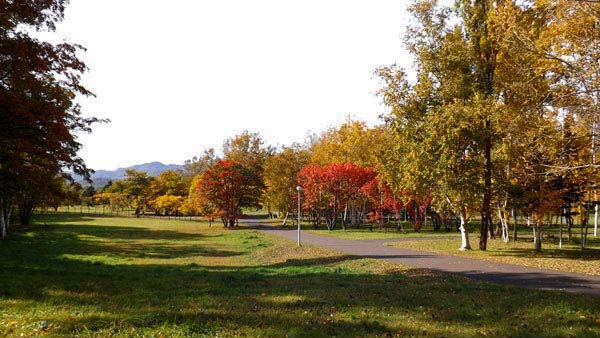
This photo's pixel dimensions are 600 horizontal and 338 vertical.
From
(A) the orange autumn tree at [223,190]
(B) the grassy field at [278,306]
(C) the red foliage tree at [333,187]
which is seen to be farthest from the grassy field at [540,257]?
Result: (A) the orange autumn tree at [223,190]

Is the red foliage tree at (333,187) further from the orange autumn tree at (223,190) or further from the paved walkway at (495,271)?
the paved walkway at (495,271)

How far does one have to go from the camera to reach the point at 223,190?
50.3m

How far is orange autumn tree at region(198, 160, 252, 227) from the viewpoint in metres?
49.8

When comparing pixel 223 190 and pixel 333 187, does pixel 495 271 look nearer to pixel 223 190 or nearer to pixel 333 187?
pixel 333 187

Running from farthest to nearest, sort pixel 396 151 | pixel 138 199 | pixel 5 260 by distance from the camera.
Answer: pixel 138 199
pixel 396 151
pixel 5 260

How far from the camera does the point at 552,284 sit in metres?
13.0

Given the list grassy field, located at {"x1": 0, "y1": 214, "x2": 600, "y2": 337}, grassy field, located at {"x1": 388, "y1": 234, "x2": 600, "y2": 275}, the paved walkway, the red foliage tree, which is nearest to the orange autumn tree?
the red foliage tree

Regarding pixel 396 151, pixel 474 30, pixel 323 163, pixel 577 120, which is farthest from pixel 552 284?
pixel 323 163

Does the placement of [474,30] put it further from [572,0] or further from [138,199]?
[138,199]

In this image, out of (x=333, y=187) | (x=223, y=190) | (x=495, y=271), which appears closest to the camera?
(x=495, y=271)

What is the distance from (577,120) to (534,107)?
5.07ft

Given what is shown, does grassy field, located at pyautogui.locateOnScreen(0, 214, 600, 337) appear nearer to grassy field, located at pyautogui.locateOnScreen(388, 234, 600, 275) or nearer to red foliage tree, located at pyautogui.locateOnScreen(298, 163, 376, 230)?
grassy field, located at pyautogui.locateOnScreen(388, 234, 600, 275)

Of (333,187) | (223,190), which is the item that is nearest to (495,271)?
(333,187)

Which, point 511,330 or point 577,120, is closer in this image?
point 511,330
